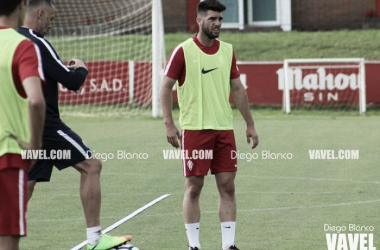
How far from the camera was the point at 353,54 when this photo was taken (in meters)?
28.5

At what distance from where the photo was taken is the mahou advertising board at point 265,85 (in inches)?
958

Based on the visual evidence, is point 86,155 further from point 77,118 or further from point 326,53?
point 326,53

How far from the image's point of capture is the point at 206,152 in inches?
280

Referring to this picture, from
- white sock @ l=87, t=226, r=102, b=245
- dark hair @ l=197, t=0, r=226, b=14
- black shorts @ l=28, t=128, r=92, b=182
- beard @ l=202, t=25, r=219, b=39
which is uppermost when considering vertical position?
dark hair @ l=197, t=0, r=226, b=14

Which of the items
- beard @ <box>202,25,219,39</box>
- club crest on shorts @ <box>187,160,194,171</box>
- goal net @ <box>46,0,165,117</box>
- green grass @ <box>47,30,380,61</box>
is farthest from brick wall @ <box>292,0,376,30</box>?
club crest on shorts @ <box>187,160,194,171</box>

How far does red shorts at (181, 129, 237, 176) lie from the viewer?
23.2 feet

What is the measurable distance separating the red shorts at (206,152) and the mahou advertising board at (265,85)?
17223 mm

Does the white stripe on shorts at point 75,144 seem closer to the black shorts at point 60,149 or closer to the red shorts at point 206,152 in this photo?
the black shorts at point 60,149

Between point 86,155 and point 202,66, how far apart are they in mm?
1285

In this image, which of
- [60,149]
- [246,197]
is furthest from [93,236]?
[246,197]

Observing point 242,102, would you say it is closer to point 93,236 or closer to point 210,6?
point 210,6

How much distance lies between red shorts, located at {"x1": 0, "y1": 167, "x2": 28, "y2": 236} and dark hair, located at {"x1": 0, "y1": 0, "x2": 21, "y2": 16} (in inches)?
36.6
